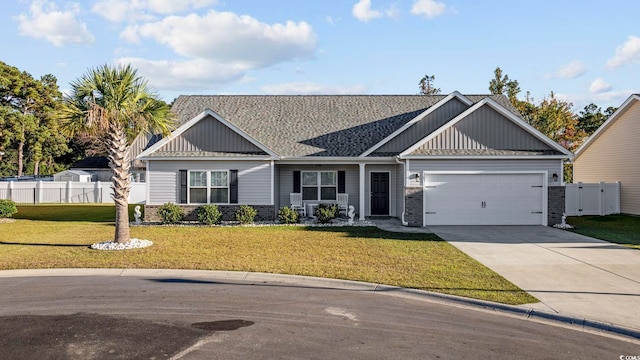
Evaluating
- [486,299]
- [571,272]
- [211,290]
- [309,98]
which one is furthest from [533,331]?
[309,98]

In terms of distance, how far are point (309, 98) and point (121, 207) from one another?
1394cm

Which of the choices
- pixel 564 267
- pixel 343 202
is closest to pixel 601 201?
pixel 343 202

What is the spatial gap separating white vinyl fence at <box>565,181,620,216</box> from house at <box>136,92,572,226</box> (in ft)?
19.8

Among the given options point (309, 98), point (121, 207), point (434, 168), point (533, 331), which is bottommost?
point (533, 331)

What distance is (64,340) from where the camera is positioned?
5992 mm

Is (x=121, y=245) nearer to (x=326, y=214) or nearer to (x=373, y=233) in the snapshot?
(x=326, y=214)

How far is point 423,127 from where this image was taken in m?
20.2

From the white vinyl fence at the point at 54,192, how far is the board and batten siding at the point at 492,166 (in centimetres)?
2435

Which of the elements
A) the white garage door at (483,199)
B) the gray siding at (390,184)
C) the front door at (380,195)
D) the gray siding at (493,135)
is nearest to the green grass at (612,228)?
the white garage door at (483,199)

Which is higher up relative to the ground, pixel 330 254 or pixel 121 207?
pixel 121 207

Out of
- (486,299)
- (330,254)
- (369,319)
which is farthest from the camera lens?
(330,254)

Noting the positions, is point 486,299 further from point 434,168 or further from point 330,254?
point 434,168

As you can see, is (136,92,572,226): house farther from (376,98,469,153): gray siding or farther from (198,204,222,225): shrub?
(198,204,222,225): shrub

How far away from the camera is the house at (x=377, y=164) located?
17797mm
